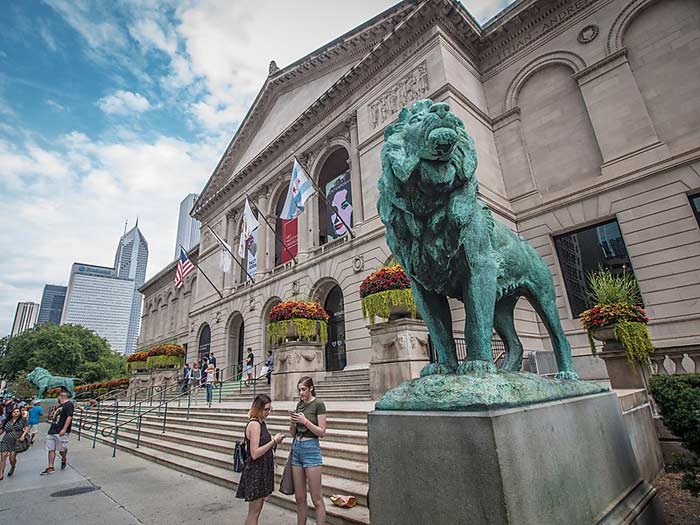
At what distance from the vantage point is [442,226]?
266 centimetres

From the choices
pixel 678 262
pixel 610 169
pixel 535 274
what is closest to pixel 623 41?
pixel 610 169

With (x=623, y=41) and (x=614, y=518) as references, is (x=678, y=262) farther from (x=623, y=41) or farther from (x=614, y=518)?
(x=614, y=518)

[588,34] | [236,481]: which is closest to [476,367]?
[236,481]

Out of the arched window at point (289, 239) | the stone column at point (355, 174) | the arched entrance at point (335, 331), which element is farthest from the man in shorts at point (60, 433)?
the arched window at point (289, 239)

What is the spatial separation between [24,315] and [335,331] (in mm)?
236468

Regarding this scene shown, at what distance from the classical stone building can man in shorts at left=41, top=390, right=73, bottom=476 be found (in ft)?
32.9

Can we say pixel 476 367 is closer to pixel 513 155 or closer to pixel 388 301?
pixel 388 301

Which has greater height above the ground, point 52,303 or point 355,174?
point 52,303

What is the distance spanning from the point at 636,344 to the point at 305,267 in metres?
15.8

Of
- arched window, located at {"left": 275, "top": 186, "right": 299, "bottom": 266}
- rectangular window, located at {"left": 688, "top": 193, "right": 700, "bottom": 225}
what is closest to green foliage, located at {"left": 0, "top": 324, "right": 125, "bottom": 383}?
arched window, located at {"left": 275, "top": 186, "right": 299, "bottom": 266}

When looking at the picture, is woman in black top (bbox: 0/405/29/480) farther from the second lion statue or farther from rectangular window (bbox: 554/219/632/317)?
rectangular window (bbox: 554/219/632/317)

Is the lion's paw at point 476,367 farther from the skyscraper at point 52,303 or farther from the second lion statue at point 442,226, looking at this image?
the skyscraper at point 52,303

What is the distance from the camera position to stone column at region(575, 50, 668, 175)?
12.9 m

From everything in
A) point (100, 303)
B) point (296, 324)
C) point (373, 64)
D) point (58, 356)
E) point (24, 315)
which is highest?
point (24, 315)
